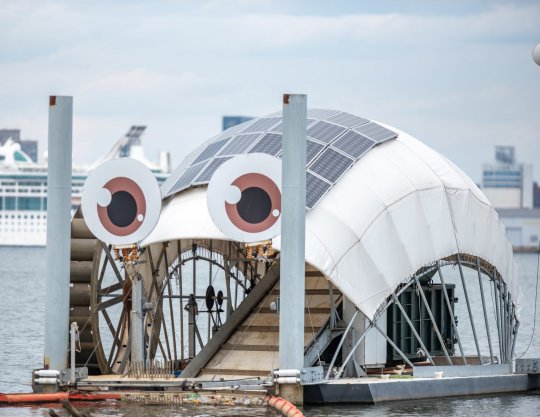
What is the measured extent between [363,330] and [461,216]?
14.5 ft

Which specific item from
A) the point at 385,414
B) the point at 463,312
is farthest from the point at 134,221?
the point at 463,312

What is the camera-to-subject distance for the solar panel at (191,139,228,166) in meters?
38.7

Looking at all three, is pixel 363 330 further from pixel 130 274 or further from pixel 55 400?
pixel 55 400

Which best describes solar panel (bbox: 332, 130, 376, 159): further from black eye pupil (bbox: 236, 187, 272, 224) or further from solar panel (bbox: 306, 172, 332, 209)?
black eye pupil (bbox: 236, 187, 272, 224)

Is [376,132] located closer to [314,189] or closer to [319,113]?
[319,113]

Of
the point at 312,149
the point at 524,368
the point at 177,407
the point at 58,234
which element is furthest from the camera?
the point at 524,368

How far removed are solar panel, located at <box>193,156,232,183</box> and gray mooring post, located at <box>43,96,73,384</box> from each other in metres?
4.38

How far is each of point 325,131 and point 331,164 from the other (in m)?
1.56

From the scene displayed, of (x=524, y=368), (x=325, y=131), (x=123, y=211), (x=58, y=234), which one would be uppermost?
(x=325, y=131)

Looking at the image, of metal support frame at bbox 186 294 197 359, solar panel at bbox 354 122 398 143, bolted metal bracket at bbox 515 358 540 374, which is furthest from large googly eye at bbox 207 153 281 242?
bolted metal bracket at bbox 515 358 540 374

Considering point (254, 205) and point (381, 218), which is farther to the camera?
point (381, 218)

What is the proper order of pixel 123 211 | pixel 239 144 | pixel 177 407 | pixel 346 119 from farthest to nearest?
pixel 346 119, pixel 239 144, pixel 123 211, pixel 177 407

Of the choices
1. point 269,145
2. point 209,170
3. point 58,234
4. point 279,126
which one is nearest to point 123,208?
point 58,234

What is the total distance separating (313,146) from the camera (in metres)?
36.9
